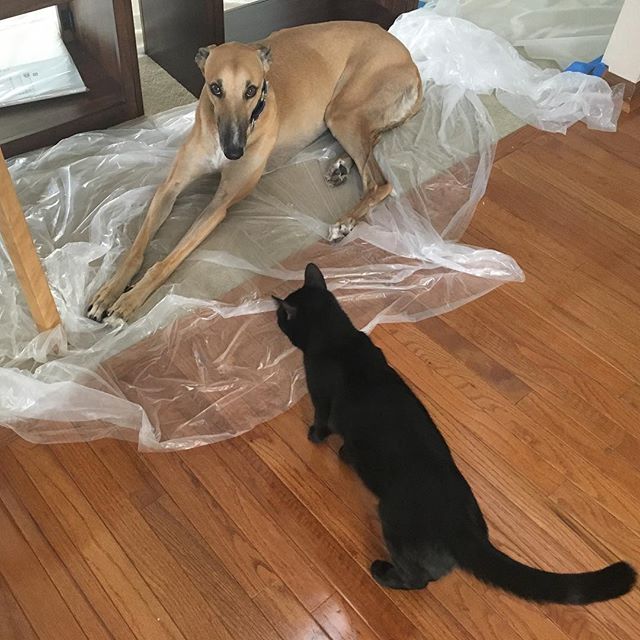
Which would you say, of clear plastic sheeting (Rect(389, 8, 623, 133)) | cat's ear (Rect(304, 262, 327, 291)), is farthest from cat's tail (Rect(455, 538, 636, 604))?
clear plastic sheeting (Rect(389, 8, 623, 133))

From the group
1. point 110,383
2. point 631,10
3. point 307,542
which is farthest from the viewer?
point 631,10

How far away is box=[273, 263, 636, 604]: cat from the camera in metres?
1.01

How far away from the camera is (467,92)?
2328 mm

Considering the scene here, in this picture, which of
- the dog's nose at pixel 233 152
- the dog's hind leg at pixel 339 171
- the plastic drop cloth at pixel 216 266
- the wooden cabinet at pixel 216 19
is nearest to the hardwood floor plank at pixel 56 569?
the plastic drop cloth at pixel 216 266

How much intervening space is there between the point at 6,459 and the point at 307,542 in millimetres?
636

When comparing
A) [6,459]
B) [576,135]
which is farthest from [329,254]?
[576,135]

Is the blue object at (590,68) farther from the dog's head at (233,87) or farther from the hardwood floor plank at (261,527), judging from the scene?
the hardwood floor plank at (261,527)

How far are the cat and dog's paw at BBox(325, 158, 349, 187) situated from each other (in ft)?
2.63

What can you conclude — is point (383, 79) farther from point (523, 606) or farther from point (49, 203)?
point (523, 606)

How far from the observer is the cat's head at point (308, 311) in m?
1.29

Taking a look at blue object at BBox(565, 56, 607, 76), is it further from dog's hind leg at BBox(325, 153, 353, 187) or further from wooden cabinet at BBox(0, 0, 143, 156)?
wooden cabinet at BBox(0, 0, 143, 156)

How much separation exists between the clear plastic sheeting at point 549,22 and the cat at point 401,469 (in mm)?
1785

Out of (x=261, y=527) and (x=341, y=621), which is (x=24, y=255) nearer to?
(x=261, y=527)

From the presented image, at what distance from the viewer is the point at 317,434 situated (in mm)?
1395
